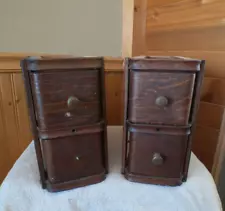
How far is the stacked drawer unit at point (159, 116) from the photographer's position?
1.55 feet

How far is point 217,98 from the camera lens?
0.77 metres

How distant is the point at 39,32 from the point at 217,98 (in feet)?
2.68

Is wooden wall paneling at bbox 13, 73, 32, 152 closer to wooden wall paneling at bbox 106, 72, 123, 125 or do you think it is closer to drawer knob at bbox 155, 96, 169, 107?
wooden wall paneling at bbox 106, 72, 123, 125

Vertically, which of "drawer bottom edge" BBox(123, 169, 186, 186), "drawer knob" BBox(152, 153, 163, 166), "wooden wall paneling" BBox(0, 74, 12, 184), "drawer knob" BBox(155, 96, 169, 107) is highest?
"drawer knob" BBox(155, 96, 169, 107)

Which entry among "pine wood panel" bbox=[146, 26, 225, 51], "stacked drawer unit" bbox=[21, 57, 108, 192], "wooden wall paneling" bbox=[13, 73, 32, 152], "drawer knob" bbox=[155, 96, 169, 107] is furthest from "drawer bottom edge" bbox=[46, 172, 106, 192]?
"pine wood panel" bbox=[146, 26, 225, 51]

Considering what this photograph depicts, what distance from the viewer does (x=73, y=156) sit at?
1.69 ft

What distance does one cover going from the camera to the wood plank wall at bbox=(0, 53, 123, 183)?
2.72ft

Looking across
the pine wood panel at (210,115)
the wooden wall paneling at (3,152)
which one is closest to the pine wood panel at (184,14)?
the pine wood panel at (210,115)

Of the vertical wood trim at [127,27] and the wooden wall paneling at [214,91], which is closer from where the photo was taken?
the wooden wall paneling at [214,91]

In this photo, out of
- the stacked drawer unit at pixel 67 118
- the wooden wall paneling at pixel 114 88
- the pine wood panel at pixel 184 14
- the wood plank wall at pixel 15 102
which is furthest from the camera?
the wooden wall paneling at pixel 114 88

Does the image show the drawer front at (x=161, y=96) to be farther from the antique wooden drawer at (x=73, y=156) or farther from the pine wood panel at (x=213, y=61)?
the pine wood panel at (x=213, y=61)

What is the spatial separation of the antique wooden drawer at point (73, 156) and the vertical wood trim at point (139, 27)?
568mm

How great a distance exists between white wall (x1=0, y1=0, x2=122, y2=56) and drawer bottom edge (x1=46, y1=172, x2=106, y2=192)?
0.62 meters

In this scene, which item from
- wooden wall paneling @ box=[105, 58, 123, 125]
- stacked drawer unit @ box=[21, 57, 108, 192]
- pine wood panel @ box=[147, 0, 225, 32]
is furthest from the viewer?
wooden wall paneling @ box=[105, 58, 123, 125]
